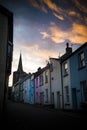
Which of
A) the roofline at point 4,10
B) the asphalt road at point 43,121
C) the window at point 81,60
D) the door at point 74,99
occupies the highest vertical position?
the roofline at point 4,10

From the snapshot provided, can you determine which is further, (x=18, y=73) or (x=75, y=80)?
(x=18, y=73)

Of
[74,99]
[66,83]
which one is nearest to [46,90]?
[66,83]

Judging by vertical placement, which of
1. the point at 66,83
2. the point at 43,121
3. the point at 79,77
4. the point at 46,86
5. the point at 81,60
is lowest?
the point at 43,121

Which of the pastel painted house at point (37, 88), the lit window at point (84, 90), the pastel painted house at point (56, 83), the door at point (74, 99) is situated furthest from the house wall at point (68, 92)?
the pastel painted house at point (37, 88)

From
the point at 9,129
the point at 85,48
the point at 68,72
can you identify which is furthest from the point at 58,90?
the point at 9,129

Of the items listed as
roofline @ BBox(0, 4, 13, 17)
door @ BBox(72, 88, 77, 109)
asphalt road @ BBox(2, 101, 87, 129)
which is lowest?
asphalt road @ BBox(2, 101, 87, 129)

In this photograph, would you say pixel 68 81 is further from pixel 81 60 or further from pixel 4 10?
pixel 4 10

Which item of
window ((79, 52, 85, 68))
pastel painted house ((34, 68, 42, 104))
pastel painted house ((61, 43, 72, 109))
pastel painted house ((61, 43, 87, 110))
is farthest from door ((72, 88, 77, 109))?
pastel painted house ((34, 68, 42, 104))

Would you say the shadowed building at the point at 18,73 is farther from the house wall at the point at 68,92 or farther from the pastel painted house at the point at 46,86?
the house wall at the point at 68,92

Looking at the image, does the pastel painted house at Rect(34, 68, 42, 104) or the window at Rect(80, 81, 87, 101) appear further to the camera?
the pastel painted house at Rect(34, 68, 42, 104)

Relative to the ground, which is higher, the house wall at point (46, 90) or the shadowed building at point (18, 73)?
the shadowed building at point (18, 73)

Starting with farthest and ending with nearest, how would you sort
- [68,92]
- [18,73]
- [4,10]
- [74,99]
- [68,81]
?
[18,73]
[68,92]
[68,81]
[74,99]
[4,10]

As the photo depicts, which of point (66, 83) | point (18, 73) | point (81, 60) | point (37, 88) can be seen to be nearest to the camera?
point (81, 60)

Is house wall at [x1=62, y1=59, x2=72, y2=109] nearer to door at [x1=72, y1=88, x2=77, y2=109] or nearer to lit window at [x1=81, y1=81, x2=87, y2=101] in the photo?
door at [x1=72, y1=88, x2=77, y2=109]
